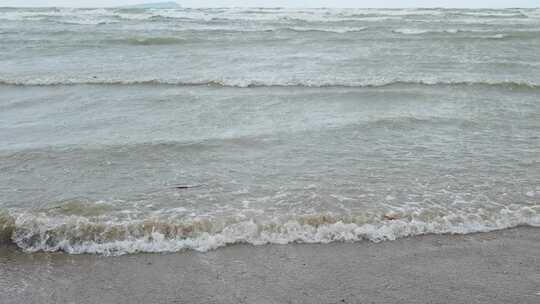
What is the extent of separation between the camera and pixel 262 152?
295 inches

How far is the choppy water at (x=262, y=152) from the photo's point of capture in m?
5.16

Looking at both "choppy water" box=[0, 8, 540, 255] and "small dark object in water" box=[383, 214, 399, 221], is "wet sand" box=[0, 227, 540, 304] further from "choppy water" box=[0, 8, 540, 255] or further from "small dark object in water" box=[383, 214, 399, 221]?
"small dark object in water" box=[383, 214, 399, 221]

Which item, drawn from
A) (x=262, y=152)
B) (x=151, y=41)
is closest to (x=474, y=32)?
(x=151, y=41)

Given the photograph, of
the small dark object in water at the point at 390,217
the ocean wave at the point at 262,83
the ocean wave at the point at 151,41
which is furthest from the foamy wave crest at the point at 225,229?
the ocean wave at the point at 151,41

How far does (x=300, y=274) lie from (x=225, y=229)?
105 centimetres

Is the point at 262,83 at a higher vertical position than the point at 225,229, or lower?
lower

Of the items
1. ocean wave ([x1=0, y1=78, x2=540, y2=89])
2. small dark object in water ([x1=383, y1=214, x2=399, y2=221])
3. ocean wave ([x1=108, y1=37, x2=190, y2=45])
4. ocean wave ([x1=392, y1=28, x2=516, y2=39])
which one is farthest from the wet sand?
ocean wave ([x1=392, y1=28, x2=516, y2=39])

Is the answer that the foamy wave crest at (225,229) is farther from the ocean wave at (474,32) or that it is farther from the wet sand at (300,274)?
the ocean wave at (474,32)

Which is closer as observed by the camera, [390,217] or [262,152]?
[390,217]

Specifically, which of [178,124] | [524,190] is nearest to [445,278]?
[524,190]

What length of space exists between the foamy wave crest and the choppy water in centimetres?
2

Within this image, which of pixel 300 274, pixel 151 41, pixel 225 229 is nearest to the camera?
pixel 300 274

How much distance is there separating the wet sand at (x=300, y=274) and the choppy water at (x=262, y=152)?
0.21 meters

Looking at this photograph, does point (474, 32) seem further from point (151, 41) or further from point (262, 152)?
point (262, 152)
